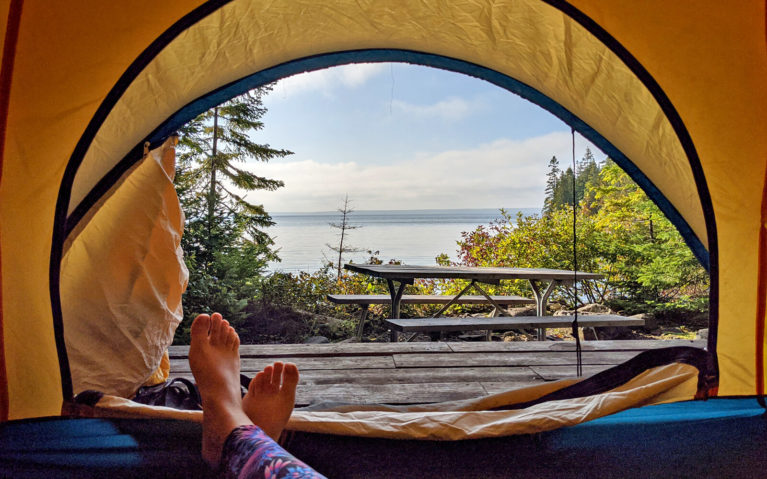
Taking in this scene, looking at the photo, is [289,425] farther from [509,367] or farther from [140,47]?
[509,367]

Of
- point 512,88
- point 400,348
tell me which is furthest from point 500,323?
point 512,88

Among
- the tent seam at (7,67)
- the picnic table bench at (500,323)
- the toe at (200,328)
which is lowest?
the picnic table bench at (500,323)

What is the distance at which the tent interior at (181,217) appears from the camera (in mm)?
979

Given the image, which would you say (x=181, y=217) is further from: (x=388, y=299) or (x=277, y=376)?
(x=388, y=299)

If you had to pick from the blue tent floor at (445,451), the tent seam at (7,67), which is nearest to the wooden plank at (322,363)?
the blue tent floor at (445,451)

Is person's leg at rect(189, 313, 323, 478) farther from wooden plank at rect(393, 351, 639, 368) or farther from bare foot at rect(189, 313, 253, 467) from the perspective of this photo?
wooden plank at rect(393, 351, 639, 368)

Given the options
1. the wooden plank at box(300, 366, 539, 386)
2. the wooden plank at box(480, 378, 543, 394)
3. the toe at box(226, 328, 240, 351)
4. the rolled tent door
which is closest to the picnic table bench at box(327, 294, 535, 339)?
the wooden plank at box(300, 366, 539, 386)

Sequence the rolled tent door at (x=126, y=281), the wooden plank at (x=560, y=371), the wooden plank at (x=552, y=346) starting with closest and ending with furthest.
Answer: the rolled tent door at (x=126, y=281), the wooden plank at (x=560, y=371), the wooden plank at (x=552, y=346)

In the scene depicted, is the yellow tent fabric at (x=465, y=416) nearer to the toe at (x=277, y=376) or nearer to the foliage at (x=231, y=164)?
the toe at (x=277, y=376)

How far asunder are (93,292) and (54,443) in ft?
2.07

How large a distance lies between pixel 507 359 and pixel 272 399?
158cm

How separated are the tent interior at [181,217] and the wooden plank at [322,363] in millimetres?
621

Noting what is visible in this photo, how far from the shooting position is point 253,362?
2225mm

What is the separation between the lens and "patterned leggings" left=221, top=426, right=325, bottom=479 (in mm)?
710
